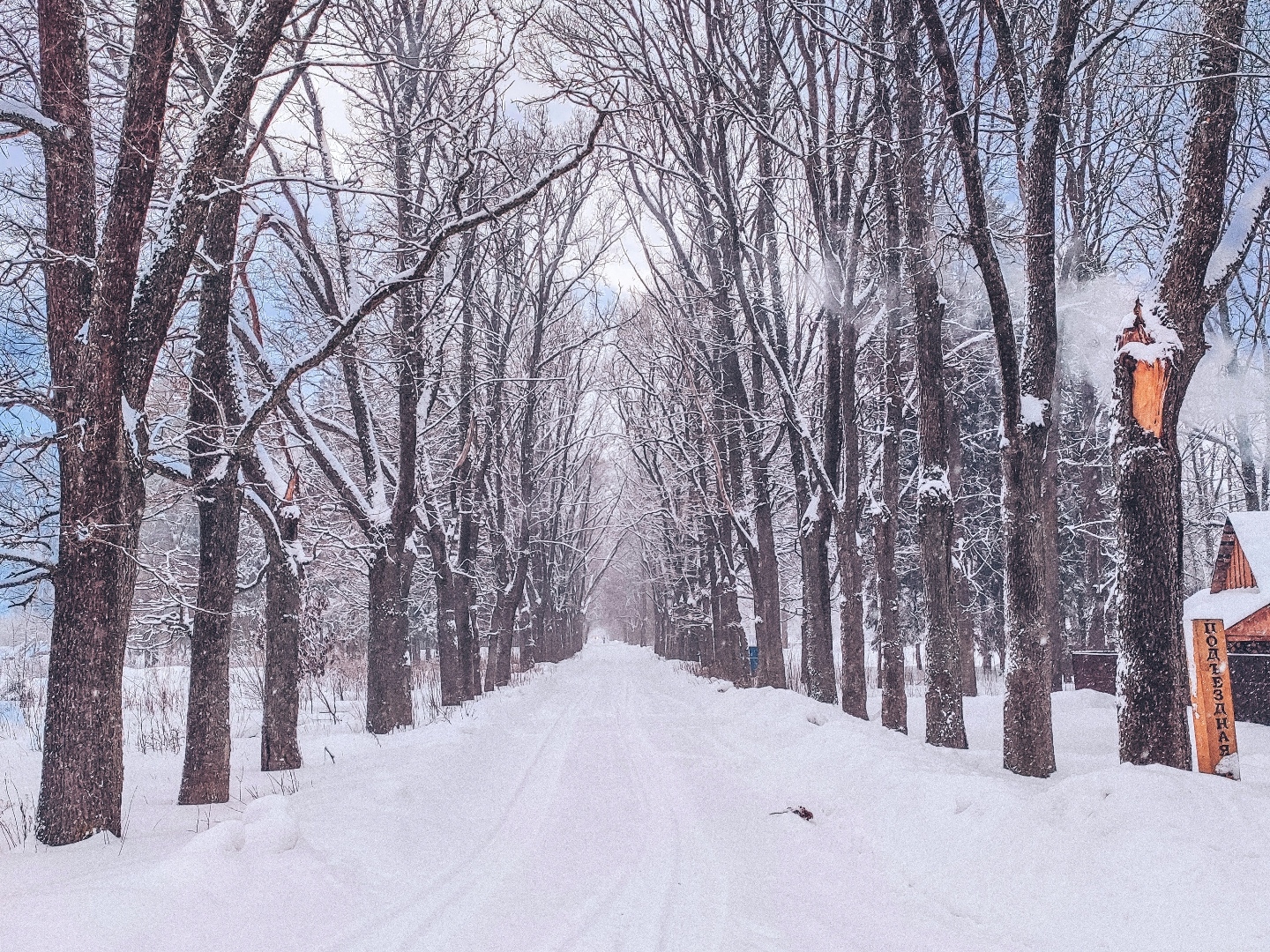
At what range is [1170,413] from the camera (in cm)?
635

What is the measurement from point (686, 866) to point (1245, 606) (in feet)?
56.0

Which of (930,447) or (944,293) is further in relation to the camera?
(944,293)

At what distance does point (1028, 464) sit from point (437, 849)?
680cm

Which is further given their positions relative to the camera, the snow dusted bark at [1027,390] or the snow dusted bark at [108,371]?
the snow dusted bark at [1027,390]

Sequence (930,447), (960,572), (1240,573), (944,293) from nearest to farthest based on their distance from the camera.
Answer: (930,447) → (944,293) → (960,572) → (1240,573)

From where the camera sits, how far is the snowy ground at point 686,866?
4047 millimetres

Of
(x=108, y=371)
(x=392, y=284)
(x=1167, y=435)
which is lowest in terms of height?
(x=1167, y=435)

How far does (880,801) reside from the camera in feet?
21.2

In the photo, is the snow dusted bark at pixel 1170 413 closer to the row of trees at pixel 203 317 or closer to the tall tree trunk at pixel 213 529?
the row of trees at pixel 203 317

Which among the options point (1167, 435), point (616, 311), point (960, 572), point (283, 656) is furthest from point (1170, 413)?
point (616, 311)

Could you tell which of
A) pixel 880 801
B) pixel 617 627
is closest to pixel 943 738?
pixel 880 801

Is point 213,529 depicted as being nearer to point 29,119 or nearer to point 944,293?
point 29,119

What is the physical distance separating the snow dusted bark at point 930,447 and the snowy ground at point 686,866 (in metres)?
1.51

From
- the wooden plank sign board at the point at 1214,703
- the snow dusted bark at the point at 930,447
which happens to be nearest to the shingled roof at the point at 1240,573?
the snow dusted bark at the point at 930,447
